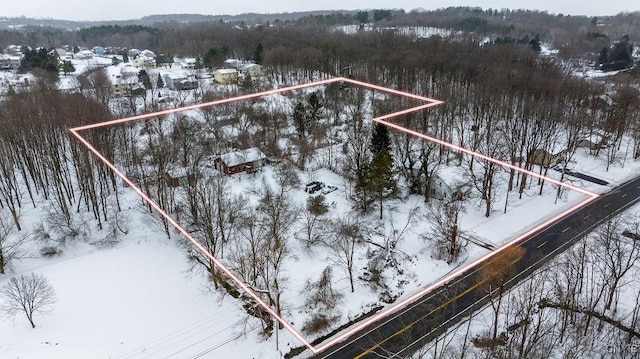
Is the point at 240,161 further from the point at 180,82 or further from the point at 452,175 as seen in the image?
the point at 180,82

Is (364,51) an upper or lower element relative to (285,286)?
upper

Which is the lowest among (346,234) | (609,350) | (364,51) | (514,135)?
(609,350)

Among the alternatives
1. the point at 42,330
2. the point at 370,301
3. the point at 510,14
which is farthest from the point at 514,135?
the point at 510,14

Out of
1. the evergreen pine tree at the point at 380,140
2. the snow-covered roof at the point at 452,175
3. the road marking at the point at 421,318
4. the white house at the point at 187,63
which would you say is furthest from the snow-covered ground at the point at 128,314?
the white house at the point at 187,63

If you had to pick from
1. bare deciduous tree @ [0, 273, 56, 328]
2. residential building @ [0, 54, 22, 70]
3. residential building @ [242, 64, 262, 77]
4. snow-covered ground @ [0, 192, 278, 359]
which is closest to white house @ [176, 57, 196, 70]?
residential building @ [242, 64, 262, 77]

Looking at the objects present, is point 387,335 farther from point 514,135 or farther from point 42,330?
point 514,135

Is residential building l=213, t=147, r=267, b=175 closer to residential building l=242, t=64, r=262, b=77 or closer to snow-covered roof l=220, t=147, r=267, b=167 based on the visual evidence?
snow-covered roof l=220, t=147, r=267, b=167

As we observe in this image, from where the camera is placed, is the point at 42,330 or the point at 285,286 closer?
the point at 42,330

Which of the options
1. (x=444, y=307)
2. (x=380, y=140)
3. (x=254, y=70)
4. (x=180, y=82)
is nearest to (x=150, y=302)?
(x=444, y=307)
